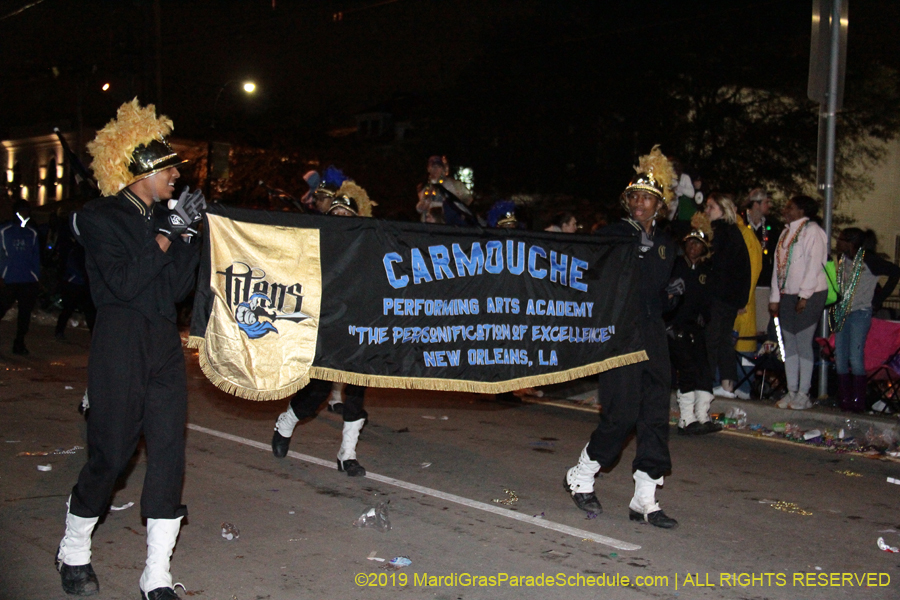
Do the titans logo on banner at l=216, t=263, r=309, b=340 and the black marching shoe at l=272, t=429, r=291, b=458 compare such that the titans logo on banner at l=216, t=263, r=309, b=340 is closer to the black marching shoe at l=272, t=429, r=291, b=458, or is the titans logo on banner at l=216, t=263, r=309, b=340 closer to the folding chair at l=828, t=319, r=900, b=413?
the black marching shoe at l=272, t=429, r=291, b=458

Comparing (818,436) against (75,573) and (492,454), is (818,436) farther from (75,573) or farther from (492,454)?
(75,573)

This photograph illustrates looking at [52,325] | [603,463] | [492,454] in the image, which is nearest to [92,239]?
[603,463]

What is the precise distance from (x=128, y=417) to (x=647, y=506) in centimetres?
331

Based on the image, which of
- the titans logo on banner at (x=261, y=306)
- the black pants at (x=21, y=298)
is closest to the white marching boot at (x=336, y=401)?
the titans logo on banner at (x=261, y=306)

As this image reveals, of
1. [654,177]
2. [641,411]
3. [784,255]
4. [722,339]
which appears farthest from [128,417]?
[784,255]

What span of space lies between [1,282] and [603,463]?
1069cm

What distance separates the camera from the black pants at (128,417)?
412 centimetres

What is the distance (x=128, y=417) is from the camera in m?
4.15

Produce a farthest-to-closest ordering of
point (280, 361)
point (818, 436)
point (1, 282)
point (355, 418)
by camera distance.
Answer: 1. point (1, 282)
2. point (818, 436)
3. point (355, 418)
4. point (280, 361)

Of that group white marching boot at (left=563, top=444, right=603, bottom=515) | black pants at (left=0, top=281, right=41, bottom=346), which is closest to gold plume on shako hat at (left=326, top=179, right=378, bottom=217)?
white marching boot at (left=563, top=444, right=603, bottom=515)

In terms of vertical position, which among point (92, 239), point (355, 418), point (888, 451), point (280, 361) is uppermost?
point (92, 239)

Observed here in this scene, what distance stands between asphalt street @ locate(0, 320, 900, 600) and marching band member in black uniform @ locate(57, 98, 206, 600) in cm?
38

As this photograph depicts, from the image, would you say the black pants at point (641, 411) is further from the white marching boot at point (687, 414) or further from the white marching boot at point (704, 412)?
the white marching boot at point (704, 412)

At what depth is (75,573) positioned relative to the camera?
420 cm
